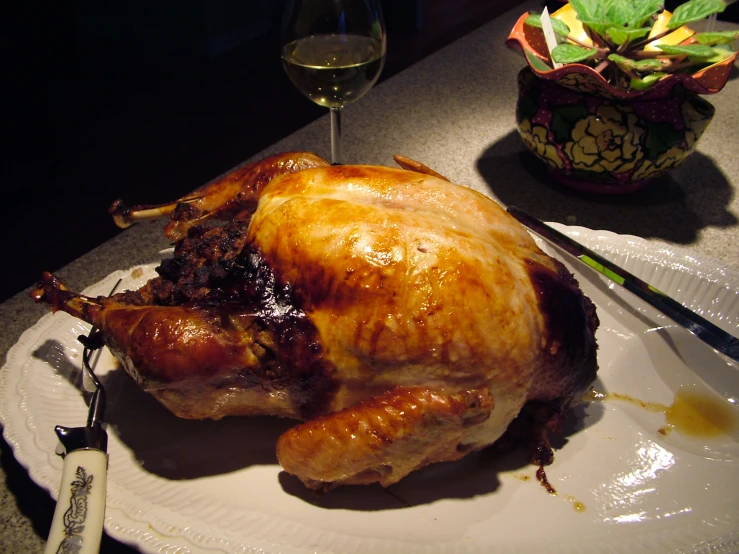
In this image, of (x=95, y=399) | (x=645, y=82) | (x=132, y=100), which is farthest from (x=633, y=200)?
(x=132, y=100)

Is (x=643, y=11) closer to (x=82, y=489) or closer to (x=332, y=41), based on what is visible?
(x=332, y=41)

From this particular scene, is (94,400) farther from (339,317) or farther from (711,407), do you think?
(711,407)

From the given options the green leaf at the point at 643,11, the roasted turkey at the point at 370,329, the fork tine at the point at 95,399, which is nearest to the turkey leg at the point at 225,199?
the roasted turkey at the point at 370,329

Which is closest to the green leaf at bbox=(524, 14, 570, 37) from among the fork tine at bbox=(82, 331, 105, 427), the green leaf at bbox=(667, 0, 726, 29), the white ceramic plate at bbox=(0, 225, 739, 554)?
the green leaf at bbox=(667, 0, 726, 29)

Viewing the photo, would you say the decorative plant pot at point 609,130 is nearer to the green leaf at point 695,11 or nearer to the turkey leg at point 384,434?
the green leaf at point 695,11

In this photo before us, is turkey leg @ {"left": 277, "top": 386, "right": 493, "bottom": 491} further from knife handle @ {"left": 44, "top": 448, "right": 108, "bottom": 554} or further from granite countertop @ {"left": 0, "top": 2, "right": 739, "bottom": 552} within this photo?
granite countertop @ {"left": 0, "top": 2, "right": 739, "bottom": 552}

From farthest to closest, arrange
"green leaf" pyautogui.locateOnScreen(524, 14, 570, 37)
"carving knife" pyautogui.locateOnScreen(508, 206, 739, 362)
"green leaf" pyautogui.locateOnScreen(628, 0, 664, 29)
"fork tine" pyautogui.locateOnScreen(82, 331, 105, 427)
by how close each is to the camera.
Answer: "green leaf" pyautogui.locateOnScreen(524, 14, 570, 37)
"green leaf" pyautogui.locateOnScreen(628, 0, 664, 29)
"carving knife" pyautogui.locateOnScreen(508, 206, 739, 362)
"fork tine" pyautogui.locateOnScreen(82, 331, 105, 427)
